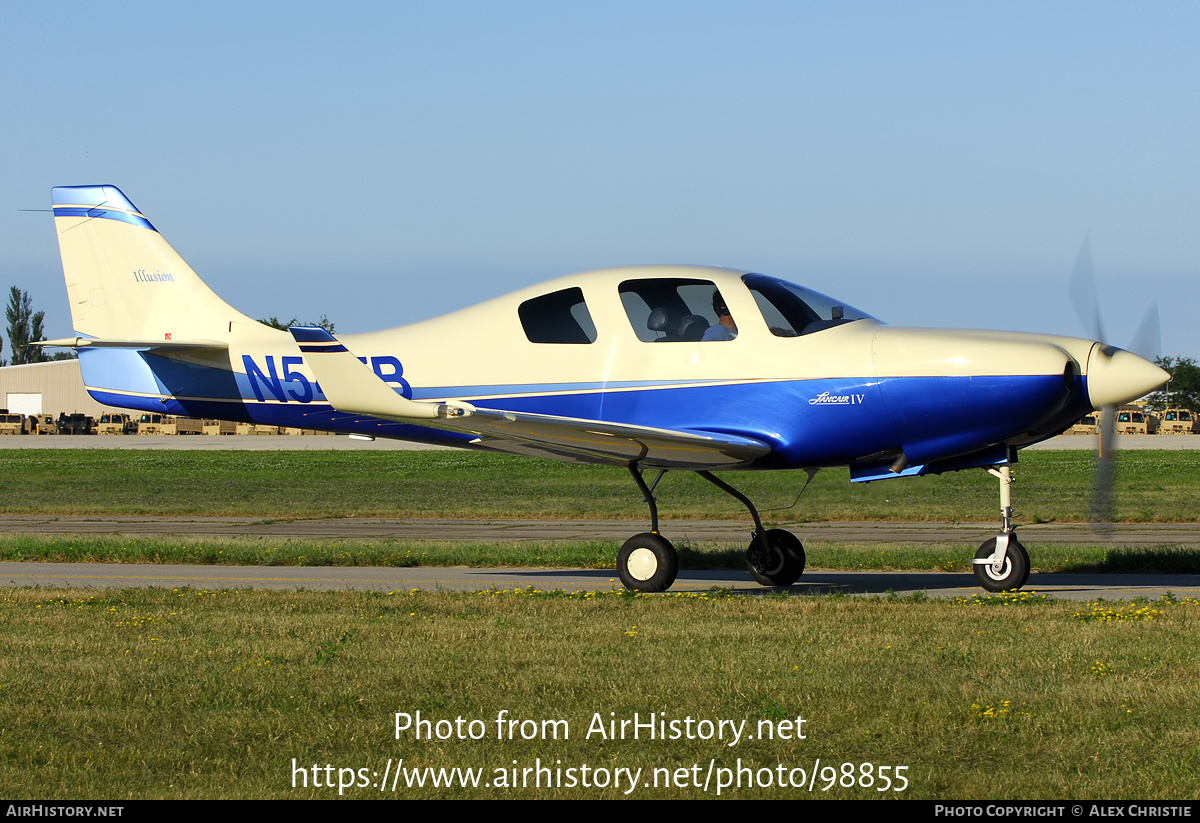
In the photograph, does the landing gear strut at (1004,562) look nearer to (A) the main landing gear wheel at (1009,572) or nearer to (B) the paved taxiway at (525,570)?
(A) the main landing gear wheel at (1009,572)

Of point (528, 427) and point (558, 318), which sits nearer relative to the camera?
point (528, 427)

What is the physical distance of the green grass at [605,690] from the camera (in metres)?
5.40

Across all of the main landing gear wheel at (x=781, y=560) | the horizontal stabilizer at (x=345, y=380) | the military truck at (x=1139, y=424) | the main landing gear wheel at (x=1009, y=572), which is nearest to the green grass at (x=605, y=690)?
the main landing gear wheel at (x=1009, y=572)

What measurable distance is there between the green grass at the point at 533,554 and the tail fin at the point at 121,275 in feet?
10.6

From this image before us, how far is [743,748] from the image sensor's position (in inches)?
226

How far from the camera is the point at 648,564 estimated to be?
11961mm

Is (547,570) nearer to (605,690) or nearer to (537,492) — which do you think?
(605,690)

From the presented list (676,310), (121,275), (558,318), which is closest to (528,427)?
(558,318)

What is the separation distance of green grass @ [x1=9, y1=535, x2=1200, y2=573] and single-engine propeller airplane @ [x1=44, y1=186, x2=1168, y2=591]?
258 centimetres

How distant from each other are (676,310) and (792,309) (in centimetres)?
113

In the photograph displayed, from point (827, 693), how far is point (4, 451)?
203 ft

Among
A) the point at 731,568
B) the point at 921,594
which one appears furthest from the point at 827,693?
the point at 731,568

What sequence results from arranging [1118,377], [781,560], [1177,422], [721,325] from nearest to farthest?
[1118,377] < [721,325] < [781,560] < [1177,422]

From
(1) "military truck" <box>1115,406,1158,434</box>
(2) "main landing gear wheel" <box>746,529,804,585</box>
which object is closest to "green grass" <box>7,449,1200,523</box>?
(2) "main landing gear wheel" <box>746,529,804,585</box>
